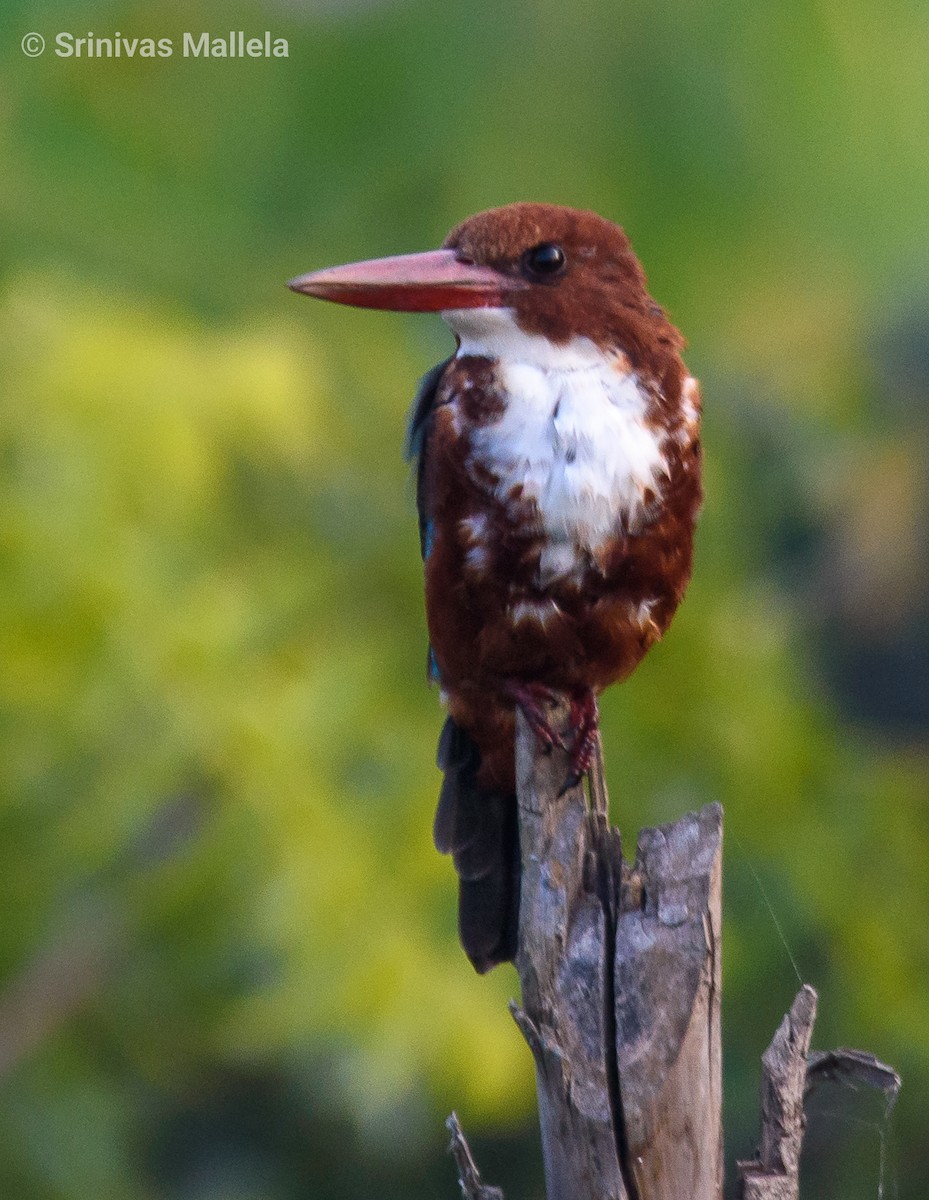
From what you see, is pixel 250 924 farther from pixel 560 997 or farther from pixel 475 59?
pixel 475 59

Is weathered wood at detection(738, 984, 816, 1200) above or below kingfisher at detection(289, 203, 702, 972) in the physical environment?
below

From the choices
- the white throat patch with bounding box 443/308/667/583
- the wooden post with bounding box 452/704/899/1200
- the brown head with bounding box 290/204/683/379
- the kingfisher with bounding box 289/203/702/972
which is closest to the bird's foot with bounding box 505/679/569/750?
the kingfisher with bounding box 289/203/702/972

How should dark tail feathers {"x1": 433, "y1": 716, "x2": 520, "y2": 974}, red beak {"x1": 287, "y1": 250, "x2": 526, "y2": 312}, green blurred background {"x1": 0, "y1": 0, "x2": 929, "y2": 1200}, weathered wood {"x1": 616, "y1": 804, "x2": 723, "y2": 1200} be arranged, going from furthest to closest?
green blurred background {"x1": 0, "y1": 0, "x2": 929, "y2": 1200}
dark tail feathers {"x1": 433, "y1": 716, "x2": 520, "y2": 974}
red beak {"x1": 287, "y1": 250, "x2": 526, "y2": 312}
weathered wood {"x1": 616, "y1": 804, "x2": 723, "y2": 1200}

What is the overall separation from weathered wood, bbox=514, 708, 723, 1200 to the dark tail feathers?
57 centimetres

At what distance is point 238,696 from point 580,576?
698mm

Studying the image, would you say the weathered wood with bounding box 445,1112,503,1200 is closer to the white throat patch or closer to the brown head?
the white throat patch

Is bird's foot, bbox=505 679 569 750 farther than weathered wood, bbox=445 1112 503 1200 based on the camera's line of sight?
Yes

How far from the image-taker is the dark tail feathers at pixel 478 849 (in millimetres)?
2379

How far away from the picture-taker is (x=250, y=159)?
379 centimetres

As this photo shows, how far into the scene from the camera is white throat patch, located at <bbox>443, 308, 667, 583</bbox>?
205 centimetres

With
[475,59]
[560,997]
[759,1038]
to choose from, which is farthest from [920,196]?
[560,997]

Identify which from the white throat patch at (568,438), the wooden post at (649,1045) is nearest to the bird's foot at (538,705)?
the white throat patch at (568,438)

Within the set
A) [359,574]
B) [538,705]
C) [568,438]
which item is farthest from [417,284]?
[359,574]

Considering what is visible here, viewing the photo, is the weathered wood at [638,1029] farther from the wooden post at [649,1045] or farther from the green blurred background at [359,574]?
the green blurred background at [359,574]
